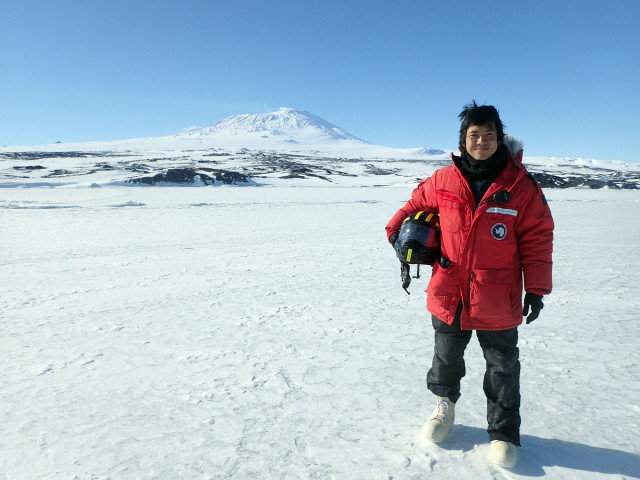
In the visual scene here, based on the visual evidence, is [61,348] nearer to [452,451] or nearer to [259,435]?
[259,435]

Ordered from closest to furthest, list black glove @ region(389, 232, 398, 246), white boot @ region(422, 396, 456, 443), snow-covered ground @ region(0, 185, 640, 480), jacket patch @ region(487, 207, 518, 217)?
1. jacket patch @ region(487, 207, 518, 217)
2. snow-covered ground @ region(0, 185, 640, 480)
3. white boot @ region(422, 396, 456, 443)
4. black glove @ region(389, 232, 398, 246)

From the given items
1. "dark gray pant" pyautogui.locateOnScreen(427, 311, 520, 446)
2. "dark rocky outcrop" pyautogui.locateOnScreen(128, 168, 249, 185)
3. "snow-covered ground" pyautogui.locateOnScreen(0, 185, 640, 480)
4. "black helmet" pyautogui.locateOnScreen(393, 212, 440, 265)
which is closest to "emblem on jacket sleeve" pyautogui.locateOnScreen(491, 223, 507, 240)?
"black helmet" pyautogui.locateOnScreen(393, 212, 440, 265)

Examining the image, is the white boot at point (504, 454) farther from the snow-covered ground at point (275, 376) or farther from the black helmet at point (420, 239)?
the black helmet at point (420, 239)

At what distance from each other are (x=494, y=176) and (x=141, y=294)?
389 centimetres

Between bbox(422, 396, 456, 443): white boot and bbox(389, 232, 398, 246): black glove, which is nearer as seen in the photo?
bbox(422, 396, 456, 443): white boot

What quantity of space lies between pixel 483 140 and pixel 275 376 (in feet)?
6.27

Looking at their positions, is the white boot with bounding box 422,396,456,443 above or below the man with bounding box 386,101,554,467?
below

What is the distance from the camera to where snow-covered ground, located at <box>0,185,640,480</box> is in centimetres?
190

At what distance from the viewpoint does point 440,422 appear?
2047 millimetres

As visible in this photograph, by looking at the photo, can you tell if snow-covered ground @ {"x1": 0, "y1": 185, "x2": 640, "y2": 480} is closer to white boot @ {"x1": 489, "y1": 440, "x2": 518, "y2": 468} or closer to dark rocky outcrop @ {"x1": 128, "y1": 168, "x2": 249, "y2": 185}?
white boot @ {"x1": 489, "y1": 440, "x2": 518, "y2": 468}

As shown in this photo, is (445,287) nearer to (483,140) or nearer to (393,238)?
(393,238)

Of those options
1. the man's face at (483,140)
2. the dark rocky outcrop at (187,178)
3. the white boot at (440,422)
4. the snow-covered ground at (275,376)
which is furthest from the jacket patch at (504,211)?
the dark rocky outcrop at (187,178)

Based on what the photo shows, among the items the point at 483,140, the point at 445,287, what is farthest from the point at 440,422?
the point at 483,140

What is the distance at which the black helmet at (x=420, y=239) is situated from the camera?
78.5 inches
